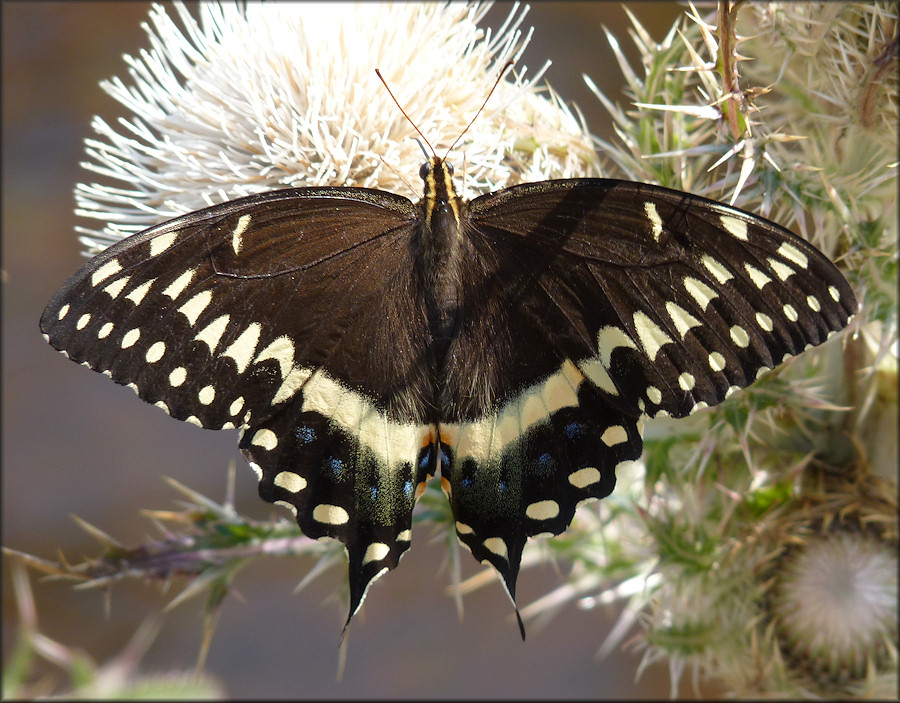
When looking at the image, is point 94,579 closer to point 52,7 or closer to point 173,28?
point 173,28

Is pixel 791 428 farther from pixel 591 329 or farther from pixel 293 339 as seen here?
pixel 293 339

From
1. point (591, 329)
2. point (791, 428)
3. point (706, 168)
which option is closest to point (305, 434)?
point (591, 329)

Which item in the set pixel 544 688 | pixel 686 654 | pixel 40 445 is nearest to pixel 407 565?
pixel 544 688

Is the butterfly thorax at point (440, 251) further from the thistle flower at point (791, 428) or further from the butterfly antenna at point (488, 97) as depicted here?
the thistle flower at point (791, 428)

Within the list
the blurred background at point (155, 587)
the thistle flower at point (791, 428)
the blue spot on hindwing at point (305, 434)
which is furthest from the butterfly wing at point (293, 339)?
the blurred background at point (155, 587)

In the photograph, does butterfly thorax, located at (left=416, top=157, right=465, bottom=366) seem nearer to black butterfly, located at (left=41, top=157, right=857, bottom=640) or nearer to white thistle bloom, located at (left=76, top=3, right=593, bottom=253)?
black butterfly, located at (left=41, top=157, right=857, bottom=640)

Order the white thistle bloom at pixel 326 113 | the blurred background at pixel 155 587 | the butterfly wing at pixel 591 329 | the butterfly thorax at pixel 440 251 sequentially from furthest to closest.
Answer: the blurred background at pixel 155 587
the white thistle bloom at pixel 326 113
the butterfly thorax at pixel 440 251
the butterfly wing at pixel 591 329

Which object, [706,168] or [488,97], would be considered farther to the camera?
[706,168]

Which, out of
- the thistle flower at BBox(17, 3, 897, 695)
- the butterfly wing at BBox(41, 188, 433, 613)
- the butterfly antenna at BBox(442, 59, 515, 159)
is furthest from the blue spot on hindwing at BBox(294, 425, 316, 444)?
the butterfly antenna at BBox(442, 59, 515, 159)
